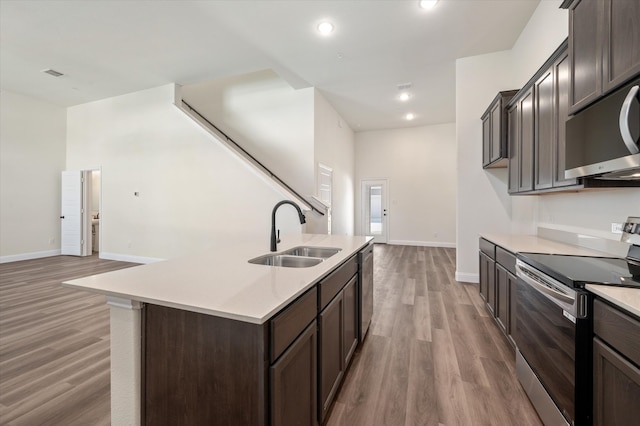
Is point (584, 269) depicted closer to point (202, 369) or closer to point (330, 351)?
point (330, 351)

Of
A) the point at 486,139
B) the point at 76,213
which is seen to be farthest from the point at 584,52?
the point at 76,213

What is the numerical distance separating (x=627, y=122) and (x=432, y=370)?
75.2 inches

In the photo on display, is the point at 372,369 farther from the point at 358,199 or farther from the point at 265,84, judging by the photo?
the point at 358,199

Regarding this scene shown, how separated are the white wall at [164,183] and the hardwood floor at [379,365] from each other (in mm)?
2082

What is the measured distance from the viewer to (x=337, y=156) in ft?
22.3

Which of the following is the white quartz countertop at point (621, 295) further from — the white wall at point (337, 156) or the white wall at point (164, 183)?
the white wall at point (337, 156)

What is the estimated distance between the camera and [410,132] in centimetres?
814

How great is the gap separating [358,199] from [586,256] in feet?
22.7

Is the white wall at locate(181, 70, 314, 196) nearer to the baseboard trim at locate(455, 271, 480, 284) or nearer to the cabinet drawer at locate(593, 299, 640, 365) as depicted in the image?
the baseboard trim at locate(455, 271, 480, 284)

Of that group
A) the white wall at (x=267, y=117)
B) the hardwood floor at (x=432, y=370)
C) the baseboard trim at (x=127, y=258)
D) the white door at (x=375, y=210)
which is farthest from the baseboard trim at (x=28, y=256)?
the white door at (x=375, y=210)

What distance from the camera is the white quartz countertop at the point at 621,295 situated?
3.18 ft

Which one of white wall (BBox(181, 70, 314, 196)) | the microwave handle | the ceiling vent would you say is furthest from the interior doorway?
the microwave handle

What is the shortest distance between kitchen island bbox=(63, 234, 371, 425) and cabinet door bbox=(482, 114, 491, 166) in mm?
3403

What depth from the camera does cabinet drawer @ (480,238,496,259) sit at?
107 inches
